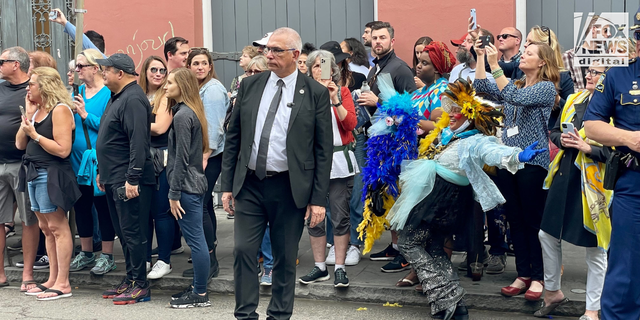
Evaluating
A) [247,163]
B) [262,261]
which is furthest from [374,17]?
[247,163]

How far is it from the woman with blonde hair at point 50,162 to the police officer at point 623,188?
460 cm

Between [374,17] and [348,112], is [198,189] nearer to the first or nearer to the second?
[348,112]

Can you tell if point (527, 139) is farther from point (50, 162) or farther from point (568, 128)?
point (50, 162)

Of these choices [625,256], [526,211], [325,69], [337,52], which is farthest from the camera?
[337,52]

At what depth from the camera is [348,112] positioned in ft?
20.9

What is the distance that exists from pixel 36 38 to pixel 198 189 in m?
6.38

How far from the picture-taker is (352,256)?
714 cm

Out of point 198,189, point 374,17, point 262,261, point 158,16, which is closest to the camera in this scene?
point 198,189

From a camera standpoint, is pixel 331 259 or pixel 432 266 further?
pixel 331 259

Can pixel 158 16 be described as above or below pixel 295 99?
above

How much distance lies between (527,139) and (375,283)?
1795 millimetres

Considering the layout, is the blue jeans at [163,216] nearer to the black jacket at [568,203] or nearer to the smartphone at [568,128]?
the black jacket at [568,203]

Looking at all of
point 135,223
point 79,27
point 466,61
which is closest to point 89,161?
point 135,223

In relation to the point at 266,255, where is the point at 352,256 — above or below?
below
